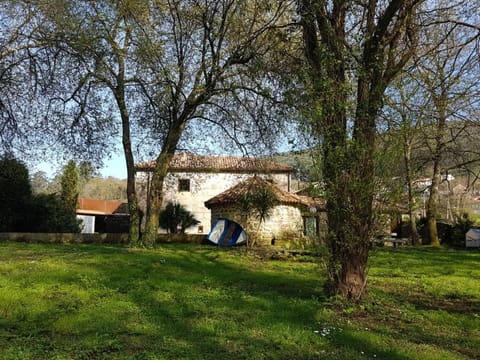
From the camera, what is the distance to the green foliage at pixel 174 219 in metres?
32.6

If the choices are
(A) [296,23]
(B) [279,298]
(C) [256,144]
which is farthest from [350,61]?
(C) [256,144]

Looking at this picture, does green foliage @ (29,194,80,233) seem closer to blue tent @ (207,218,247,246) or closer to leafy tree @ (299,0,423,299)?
blue tent @ (207,218,247,246)

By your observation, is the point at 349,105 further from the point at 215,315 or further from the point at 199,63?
the point at 199,63

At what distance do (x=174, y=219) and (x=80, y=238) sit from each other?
1137 centimetres

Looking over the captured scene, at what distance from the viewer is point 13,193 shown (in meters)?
22.1

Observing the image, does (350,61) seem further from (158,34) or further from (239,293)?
(158,34)

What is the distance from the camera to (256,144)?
1691 cm

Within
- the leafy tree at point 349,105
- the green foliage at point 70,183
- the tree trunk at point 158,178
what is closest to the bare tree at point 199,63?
the tree trunk at point 158,178

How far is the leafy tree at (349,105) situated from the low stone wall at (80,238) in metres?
15.1

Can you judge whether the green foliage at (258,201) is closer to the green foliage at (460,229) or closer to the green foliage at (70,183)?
the green foliage at (460,229)

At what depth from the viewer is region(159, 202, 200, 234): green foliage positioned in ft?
107

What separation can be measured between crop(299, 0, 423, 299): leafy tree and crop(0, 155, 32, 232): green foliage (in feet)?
59.1

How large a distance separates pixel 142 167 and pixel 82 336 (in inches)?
669

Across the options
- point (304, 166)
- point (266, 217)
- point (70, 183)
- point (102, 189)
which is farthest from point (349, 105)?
point (102, 189)
